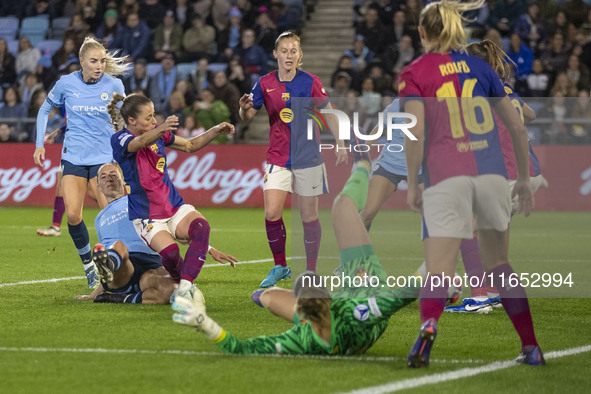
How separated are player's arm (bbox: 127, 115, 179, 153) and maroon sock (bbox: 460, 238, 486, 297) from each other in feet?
7.52

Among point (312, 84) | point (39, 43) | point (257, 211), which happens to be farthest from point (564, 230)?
point (39, 43)

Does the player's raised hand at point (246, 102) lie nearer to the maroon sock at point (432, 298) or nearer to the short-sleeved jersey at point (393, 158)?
the short-sleeved jersey at point (393, 158)

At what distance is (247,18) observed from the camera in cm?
2369

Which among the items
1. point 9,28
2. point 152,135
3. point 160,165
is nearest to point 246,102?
point 160,165

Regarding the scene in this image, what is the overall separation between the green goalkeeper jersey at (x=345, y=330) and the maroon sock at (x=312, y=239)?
358 cm

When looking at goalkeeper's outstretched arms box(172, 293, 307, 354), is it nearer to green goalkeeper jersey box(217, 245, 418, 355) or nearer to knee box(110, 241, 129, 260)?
green goalkeeper jersey box(217, 245, 418, 355)

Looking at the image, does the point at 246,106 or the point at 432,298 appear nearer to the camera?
the point at 432,298

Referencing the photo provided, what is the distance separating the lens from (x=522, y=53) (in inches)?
806

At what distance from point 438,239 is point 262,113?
60.0ft

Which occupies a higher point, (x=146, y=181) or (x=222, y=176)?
(x=146, y=181)

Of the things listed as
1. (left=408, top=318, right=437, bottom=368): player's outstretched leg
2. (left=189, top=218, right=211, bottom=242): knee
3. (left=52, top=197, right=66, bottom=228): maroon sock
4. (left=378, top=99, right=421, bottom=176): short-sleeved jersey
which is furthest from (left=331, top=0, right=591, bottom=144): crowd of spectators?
(left=408, top=318, right=437, bottom=368): player's outstretched leg

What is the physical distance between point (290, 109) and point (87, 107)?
2.04 m

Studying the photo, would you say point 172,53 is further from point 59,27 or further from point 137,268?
point 137,268

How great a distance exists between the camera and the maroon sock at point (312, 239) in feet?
30.6
